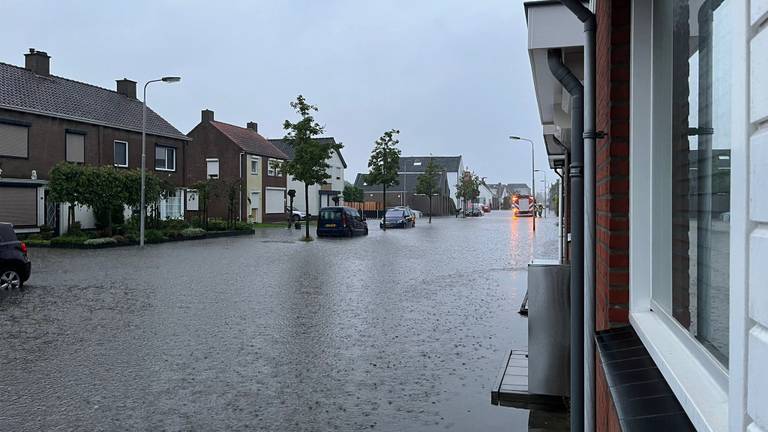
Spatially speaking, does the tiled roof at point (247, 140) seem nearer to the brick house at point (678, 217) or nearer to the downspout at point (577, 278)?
the downspout at point (577, 278)

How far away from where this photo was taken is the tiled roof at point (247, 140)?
51312 millimetres

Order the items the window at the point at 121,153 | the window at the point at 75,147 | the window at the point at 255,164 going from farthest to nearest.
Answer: the window at the point at 255,164, the window at the point at 121,153, the window at the point at 75,147

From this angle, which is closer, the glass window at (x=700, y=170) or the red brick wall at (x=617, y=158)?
the glass window at (x=700, y=170)

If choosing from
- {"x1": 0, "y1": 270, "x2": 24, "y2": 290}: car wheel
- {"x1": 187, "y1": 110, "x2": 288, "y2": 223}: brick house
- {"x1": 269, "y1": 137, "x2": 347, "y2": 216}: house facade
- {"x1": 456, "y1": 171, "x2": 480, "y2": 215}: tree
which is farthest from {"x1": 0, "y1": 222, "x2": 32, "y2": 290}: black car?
{"x1": 456, "y1": 171, "x2": 480, "y2": 215}: tree

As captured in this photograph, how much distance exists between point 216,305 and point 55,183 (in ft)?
58.0

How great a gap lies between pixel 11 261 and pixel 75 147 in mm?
21216

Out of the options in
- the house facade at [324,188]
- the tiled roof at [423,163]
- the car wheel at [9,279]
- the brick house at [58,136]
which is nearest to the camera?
the car wheel at [9,279]

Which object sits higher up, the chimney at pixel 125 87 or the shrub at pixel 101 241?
the chimney at pixel 125 87

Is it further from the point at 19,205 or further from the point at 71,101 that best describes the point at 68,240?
the point at 71,101

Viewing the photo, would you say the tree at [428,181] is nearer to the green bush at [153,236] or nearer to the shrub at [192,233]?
the shrub at [192,233]

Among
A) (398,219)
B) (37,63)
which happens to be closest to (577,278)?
(37,63)

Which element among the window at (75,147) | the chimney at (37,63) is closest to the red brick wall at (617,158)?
the window at (75,147)

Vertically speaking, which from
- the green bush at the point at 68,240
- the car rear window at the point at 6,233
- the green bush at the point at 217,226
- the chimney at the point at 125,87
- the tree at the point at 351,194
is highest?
the chimney at the point at 125,87

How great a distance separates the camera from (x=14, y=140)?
93.9 feet
